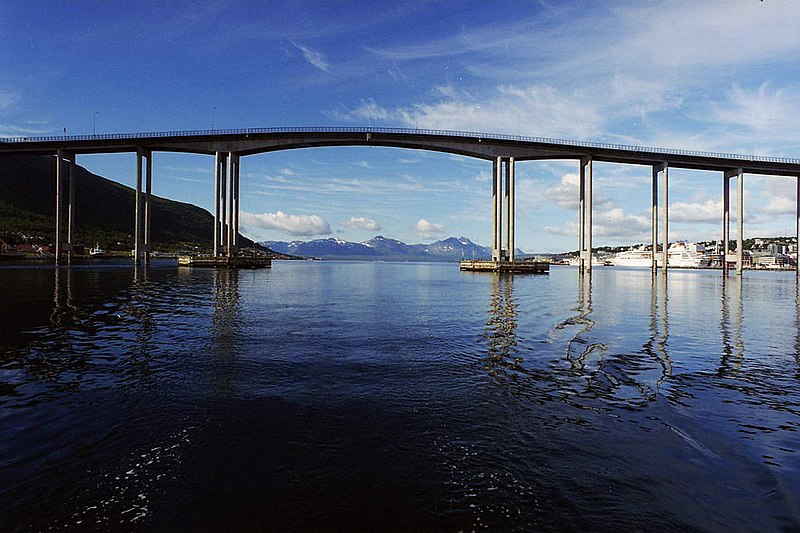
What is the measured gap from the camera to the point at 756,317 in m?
30.3

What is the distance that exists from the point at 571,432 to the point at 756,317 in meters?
30.3

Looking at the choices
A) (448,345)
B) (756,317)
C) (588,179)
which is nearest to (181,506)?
(448,345)

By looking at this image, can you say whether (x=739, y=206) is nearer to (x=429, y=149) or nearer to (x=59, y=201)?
(x=429, y=149)

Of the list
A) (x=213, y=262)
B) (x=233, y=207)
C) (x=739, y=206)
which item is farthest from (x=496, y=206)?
(x=213, y=262)

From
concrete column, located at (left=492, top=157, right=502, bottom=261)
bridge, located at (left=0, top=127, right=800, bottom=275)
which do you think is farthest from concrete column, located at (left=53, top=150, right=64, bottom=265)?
concrete column, located at (left=492, top=157, right=502, bottom=261)

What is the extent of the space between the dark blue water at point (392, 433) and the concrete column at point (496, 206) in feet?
276

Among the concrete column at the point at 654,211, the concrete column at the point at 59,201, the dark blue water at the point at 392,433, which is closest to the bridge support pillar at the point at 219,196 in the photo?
the concrete column at the point at 59,201

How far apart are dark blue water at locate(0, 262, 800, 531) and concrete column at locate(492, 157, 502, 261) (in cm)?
8423

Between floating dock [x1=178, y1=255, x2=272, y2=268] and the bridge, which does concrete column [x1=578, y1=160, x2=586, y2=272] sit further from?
floating dock [x1=178, y1=255, x2=272, y2=268]

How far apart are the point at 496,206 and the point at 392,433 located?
10014cm

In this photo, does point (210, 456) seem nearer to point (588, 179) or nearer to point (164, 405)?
point (164, 405)

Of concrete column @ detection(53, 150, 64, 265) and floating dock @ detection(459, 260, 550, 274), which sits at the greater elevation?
concrete column @ detection(53, 150, 64, 265)

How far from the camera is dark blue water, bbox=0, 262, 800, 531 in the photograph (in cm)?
637

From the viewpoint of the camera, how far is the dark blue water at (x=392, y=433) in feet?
20.9
